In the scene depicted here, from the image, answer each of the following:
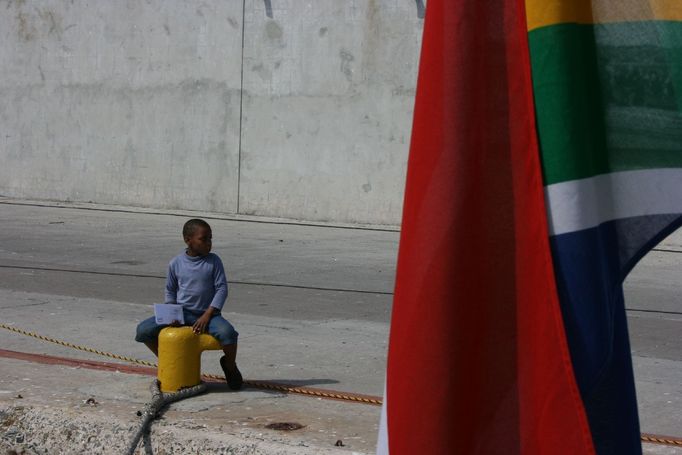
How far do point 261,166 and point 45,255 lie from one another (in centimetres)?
672

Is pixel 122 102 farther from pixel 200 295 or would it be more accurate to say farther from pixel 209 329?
pixel 209 329

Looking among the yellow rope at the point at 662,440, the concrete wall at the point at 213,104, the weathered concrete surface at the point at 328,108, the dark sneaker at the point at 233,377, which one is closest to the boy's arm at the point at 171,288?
the dark sneaker at the point at 233,377

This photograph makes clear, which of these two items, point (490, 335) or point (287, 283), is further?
point (287, 283)

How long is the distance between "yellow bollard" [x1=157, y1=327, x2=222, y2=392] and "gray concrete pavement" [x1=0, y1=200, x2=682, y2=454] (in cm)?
15

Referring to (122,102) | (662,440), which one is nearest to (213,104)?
(122,102)

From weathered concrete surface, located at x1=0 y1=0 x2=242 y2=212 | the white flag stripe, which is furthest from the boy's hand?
weathered concrete surface, located at x1=0 y1=0 x2=242 y2=212

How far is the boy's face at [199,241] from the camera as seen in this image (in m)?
6.05

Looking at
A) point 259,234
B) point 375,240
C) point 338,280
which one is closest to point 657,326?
point 338,280

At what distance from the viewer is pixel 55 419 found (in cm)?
552

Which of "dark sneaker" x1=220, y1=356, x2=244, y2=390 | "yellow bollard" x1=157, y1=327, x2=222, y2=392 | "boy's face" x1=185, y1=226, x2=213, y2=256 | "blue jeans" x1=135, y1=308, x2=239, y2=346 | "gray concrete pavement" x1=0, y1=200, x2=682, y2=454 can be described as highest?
"boy's face" x1=185, y1=226, x2=213, y2=256

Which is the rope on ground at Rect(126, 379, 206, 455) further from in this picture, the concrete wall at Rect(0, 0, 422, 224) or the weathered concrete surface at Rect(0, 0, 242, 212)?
the weathered concrete surface at Rect(0, 0, 242, 212)

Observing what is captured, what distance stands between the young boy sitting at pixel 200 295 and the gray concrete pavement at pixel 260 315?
0.89ft

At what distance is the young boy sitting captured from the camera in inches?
234

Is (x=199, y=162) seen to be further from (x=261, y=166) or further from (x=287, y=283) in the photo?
(x=287, y=283)
